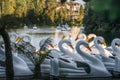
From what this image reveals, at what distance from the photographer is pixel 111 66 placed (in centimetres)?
1287

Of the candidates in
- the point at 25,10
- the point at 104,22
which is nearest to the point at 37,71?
the point at 104,22

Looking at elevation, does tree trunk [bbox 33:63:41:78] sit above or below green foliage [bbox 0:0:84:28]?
below

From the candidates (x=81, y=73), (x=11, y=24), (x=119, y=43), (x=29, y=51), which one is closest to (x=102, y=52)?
(x=119, y=43)

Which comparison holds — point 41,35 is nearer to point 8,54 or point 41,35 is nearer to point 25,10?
point 25,10

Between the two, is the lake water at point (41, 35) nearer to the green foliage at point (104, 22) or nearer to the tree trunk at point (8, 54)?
the green foliage at point (104, 22)

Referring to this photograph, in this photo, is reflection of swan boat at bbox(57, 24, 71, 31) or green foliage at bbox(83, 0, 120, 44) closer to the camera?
green foliage at bbox(83, 0, 120, 44)

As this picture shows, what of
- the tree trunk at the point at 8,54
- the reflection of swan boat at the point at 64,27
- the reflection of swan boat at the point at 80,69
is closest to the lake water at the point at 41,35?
the reflection of swan boat at the point at 64,27

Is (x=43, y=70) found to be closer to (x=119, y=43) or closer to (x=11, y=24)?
(x=11, y=24)

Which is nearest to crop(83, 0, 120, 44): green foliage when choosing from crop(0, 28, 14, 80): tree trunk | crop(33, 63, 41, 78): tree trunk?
crop(0, 28, 14, 80): tree trunk

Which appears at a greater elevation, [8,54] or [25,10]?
[25,10]

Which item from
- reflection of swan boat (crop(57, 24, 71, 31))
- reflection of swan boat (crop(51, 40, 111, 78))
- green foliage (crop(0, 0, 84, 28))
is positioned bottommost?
reflection of swan boat (crop(51, 40, 111, 78))

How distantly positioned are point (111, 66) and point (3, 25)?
6.04m

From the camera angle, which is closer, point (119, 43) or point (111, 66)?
point (111, 66)

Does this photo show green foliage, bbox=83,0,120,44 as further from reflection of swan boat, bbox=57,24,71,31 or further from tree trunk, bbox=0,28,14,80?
reflection of swan boat, bbox=57,24,71,31
